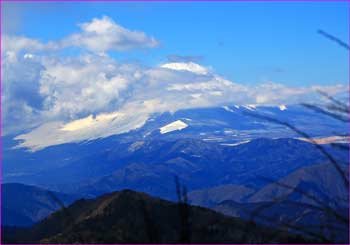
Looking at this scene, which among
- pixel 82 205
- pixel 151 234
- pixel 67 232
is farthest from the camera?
pixel 82 205

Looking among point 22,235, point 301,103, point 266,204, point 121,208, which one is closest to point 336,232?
point 266,204

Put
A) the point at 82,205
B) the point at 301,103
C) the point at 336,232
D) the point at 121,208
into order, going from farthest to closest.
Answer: the point at 82,205 → the point at 121,208 → the point at 301,103 → the point at 336,232

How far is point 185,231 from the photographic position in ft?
16.0

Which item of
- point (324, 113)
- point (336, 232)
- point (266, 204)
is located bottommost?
point (336, 232)

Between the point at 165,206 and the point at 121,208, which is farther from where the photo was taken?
the point at 121,208

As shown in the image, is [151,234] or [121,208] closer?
[151,234]

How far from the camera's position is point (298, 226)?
5285mm

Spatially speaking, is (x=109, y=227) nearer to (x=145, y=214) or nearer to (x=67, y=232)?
(x=67, y=232)

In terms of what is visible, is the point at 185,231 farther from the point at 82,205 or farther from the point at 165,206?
the point at 82,205

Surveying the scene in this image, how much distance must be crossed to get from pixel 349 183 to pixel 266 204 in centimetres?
92

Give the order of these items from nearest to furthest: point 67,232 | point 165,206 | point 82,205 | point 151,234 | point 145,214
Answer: point 145,214, point 151,234, point 67,232, point 165,206, point 82,205

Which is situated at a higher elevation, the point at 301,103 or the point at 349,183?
the point at 301,103

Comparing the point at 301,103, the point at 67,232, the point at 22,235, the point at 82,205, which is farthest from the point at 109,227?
the point at 301,103

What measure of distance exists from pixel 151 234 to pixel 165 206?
284 ft
